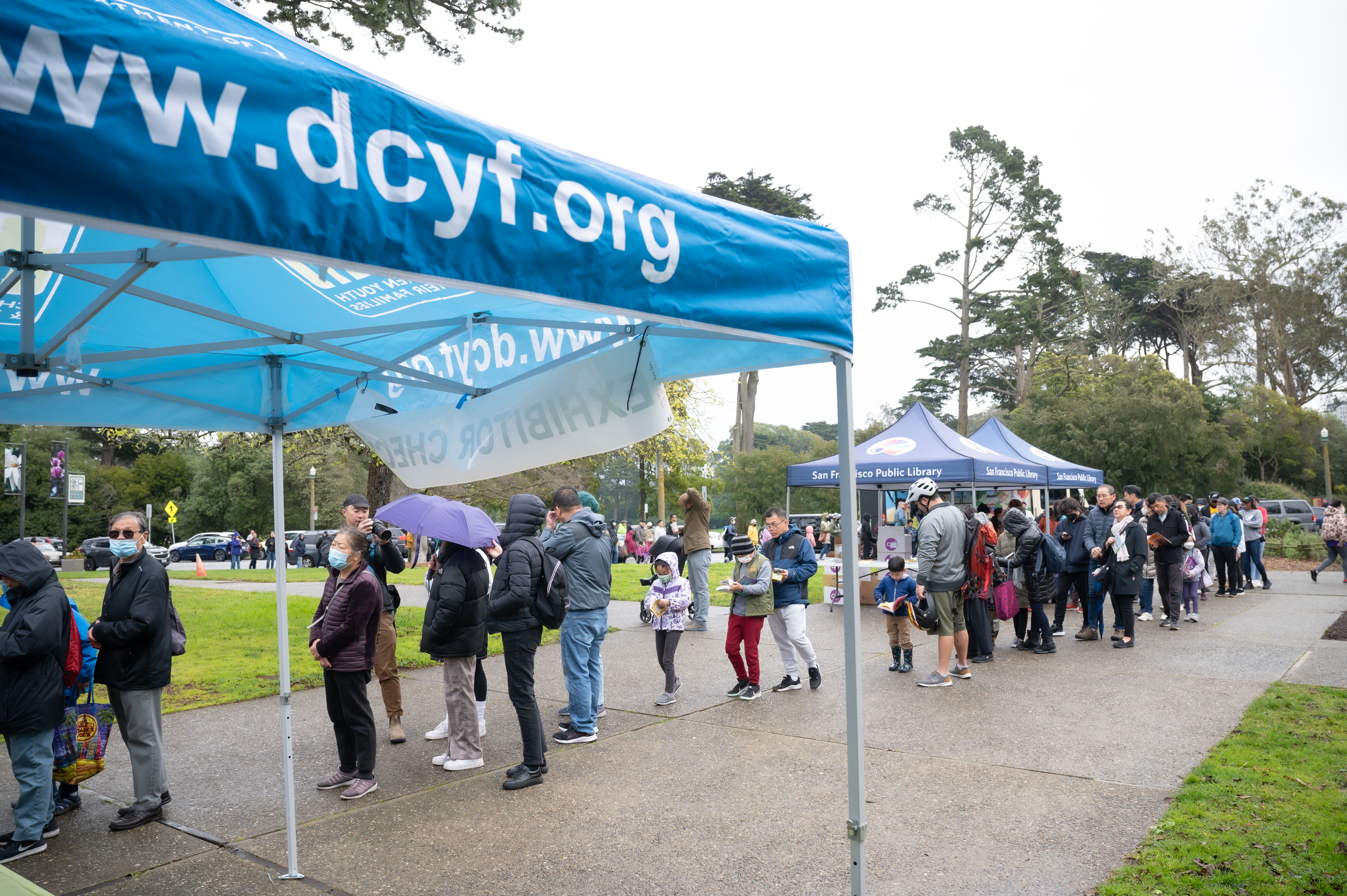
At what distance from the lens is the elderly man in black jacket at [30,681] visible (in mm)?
4195

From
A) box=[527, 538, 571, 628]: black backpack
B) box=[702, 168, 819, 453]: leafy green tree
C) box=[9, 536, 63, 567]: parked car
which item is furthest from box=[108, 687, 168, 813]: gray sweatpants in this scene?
box=[702, 168, 819, 453]: leafy green tree

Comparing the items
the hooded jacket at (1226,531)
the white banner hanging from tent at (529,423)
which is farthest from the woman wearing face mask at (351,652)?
the hooded jacket at (1226,531)

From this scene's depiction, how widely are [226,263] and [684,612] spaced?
15.9ft

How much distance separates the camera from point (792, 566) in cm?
768

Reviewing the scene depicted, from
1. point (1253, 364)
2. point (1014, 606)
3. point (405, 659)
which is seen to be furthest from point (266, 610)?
point (1253, 364)

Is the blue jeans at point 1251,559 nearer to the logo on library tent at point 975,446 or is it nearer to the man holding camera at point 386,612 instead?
the logo on library tent at point 975,446

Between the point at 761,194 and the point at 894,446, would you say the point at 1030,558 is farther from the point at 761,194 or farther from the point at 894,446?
the point at 761,194

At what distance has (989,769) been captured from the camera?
560cm

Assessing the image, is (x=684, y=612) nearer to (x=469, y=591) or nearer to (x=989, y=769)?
(x=469, y=591)

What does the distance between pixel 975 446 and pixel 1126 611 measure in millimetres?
5666

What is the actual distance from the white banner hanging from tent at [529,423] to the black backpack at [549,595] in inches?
43.8

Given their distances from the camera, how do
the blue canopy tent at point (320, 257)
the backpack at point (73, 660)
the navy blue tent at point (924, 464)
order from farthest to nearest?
the navy blue tent at point (924, 464)
the backpack at point (73, 660)
the blue canopy tent at point (320, 257)

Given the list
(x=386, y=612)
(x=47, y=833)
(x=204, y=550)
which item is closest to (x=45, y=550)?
(x=47, y=833)

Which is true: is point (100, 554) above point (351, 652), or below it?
above
